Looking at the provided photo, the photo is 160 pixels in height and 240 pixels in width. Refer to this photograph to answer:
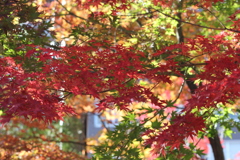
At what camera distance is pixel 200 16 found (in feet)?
18.6

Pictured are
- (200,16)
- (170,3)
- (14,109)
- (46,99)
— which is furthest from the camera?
(200,16)

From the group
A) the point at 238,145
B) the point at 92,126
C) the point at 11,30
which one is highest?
the point at 92,126

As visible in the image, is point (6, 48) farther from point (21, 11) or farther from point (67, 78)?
point (67, 78)

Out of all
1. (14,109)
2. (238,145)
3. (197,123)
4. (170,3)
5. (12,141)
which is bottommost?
(197,123)

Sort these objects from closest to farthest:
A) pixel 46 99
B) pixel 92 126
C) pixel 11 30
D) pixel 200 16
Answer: pixel 46 99 → pixel 11 30 → pixel 200 16 → pixel 92 126

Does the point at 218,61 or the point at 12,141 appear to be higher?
the point at 12,141

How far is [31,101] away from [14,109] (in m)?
0.15

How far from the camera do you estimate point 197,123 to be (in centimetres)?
318

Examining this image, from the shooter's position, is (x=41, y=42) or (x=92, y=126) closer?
(x=41, y=42)

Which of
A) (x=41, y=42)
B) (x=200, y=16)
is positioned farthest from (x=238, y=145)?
(x=41, y=42)

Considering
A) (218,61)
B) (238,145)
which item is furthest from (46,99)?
(238,145)

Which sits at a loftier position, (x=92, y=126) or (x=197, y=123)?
(x=92, y=126)

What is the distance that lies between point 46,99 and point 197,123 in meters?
1.40

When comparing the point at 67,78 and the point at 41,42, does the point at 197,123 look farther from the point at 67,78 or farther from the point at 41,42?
the point at 41,42
